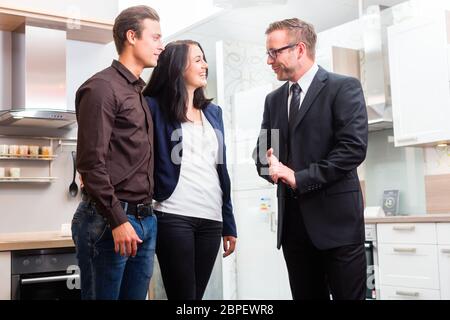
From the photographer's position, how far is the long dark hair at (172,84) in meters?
1.21

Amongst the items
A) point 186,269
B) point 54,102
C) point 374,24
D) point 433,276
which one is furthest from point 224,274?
point 374,24

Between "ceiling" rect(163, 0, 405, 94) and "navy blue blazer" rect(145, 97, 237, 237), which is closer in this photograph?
"navy blue blazer" rect(145, 97, 237, 237)

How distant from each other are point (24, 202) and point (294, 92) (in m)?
1.04

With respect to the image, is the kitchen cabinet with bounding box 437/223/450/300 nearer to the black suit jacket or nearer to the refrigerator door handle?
the refrigerator door handle

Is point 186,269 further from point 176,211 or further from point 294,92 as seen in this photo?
point 294,92

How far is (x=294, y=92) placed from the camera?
1279 millimetres

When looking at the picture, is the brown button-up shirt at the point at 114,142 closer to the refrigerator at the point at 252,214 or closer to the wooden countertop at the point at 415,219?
the refrigerator at the point at 252,214

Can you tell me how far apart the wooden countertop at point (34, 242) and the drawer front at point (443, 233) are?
133 cm

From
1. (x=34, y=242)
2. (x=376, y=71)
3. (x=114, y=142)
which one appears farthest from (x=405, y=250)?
(x=114, y=142)

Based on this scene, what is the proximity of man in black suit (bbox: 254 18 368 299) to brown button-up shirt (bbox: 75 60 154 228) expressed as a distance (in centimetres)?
30

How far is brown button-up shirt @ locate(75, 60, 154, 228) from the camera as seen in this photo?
39.6 inches

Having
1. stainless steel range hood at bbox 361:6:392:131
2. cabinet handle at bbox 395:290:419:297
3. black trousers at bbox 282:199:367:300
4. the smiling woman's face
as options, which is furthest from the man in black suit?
stainless steel range hood at bbox 361:6:392:131

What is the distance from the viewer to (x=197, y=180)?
1191mm
